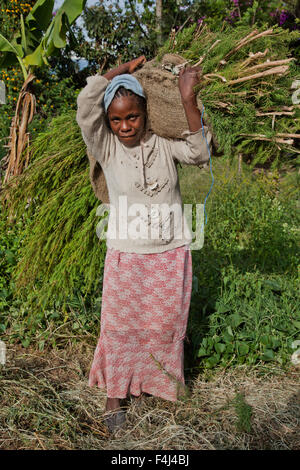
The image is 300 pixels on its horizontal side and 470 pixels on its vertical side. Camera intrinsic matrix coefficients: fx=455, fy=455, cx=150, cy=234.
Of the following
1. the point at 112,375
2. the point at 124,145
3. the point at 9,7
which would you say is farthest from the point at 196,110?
the point at 9,7

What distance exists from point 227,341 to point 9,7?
20.7ft

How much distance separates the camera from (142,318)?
2.37 meters

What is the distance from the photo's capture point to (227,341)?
114 inches

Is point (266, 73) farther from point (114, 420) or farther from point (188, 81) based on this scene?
point (114, 420)

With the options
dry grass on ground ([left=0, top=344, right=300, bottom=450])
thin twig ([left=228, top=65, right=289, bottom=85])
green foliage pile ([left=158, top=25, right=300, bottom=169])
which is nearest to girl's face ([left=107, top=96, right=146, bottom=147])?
green foliage pile ([left=158, top=25, right=300, bottom=169])

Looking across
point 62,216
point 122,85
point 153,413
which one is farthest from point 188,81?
point 153,413

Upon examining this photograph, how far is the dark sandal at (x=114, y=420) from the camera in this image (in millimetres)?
2382

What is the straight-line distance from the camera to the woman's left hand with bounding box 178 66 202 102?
205 cm

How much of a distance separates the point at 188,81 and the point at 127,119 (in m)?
0.32

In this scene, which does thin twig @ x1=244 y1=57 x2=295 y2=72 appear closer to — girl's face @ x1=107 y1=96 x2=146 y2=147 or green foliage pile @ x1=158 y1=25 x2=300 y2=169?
green foliage pile @ x1=158 y1=25 x2=300 y2=169

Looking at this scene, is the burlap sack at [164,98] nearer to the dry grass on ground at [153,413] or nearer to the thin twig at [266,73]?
the thin twig at [266,73]

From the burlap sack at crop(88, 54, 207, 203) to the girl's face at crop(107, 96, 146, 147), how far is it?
70mm

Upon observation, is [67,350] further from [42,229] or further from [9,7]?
[9,7]

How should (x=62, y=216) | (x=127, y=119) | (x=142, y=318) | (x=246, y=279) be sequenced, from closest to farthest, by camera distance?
(x=127, y=119), (x=142, y=318), (x=62, y=216), (x=246, y=279)
